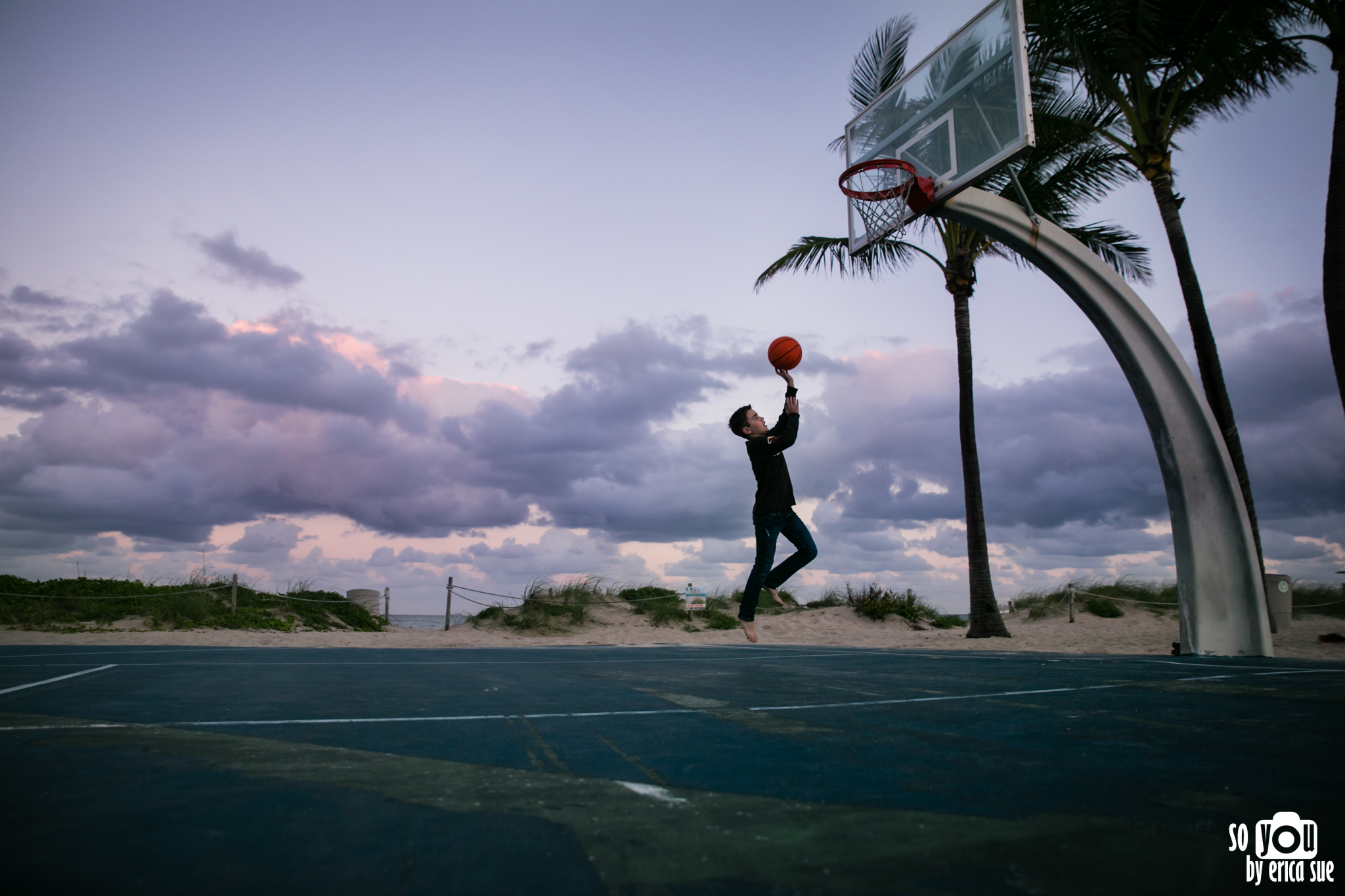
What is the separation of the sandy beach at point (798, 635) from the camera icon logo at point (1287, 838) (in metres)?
10.6

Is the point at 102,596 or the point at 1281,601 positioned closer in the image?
the point at 1281,601

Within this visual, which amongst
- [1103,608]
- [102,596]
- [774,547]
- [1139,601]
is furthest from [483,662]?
[1139,601]

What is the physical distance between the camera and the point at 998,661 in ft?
20.5

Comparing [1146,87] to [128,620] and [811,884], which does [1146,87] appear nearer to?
[811,884]

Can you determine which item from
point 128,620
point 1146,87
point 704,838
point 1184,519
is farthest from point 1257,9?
point 128,620

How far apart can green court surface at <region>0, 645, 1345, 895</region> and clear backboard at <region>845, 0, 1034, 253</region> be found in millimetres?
5958

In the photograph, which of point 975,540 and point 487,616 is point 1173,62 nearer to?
point 975,540

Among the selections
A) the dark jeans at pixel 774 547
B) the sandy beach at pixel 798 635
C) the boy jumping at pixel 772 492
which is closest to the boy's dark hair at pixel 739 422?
the boy jumping at pixel 772 492

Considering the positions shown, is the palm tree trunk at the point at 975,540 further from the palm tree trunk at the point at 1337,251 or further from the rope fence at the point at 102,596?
the rope fence at the point at 102,596

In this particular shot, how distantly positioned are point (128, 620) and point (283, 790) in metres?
18.9

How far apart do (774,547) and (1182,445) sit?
4.45m

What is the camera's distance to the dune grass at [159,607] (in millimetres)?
16375

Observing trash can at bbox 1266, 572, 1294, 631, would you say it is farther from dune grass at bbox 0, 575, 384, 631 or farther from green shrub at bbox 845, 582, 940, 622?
dune grass at bbox 0, 575, 384, 631

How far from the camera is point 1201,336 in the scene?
11.2m
